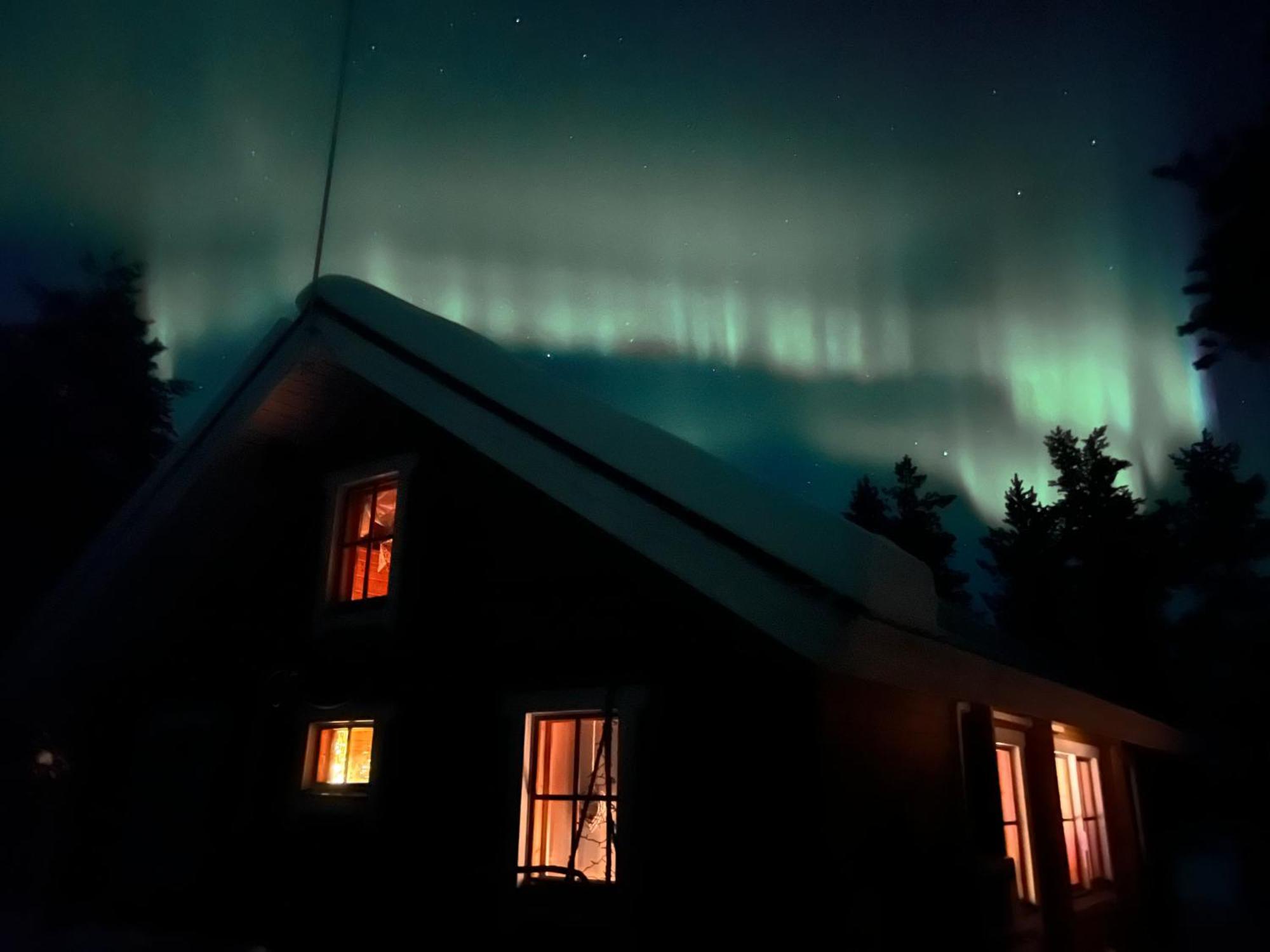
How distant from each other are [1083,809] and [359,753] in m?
7.35

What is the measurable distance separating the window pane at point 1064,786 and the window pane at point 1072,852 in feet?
0.29

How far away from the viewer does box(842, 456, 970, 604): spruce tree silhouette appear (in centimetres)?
3744

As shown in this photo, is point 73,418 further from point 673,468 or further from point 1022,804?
point 1022,804

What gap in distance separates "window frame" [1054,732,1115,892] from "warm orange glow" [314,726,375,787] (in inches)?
248

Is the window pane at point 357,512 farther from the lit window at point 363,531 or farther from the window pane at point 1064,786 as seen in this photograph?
the window pane at point 1064,786

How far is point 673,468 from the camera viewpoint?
525cm

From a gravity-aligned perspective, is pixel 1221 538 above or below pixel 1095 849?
above

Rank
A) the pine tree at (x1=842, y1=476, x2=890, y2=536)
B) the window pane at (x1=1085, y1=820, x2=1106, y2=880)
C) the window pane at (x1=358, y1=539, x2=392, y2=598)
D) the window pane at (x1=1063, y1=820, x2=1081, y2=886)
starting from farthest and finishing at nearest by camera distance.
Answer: the pine tree at (x1=842, y1=476, x2=890, y2=536) → the window pane at (x1=1085, y1=820, x2=1106, y2=880) → the window pane at (x1=1063, y1=820, x2=1081, y2=886) → the window pane at (x1=358, y1=539, x2=392, y2=598)

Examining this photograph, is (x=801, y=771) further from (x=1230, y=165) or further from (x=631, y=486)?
(x=1230, y=165)

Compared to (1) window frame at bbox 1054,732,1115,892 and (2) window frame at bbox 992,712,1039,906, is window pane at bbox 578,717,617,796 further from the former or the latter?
(1) window frame at bbox 1054,732,1115,892

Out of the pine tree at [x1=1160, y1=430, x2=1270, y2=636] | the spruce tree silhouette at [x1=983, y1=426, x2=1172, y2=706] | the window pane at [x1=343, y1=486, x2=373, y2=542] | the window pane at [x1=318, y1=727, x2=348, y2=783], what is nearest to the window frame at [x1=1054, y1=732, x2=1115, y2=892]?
the window pane at [x1=318, y1=727, x2=348, y2=783]

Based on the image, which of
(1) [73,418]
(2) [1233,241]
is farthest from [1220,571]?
(1) [73,418]

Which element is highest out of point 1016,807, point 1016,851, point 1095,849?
point 1016,807

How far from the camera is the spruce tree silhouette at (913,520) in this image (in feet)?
123
